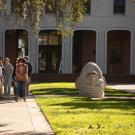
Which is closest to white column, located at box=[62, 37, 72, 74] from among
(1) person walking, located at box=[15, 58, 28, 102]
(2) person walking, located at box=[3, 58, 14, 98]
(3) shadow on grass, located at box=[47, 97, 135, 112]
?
(2) person walking, located at box=[3, 58, 14, 98]

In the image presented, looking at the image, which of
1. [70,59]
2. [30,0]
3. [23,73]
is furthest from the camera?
[70,59]

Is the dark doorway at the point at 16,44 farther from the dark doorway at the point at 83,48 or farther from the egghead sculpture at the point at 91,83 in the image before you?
the egghead sculpture at the point at 91,83

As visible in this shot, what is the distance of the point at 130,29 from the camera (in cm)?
4988

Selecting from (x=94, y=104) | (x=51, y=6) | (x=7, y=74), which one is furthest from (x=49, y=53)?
(x=51, y=6)

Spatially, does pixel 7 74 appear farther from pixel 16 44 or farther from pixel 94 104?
pixel 16 44

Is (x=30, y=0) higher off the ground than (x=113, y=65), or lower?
higher

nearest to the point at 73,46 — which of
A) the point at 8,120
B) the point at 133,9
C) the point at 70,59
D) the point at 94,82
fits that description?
the point at 70,59

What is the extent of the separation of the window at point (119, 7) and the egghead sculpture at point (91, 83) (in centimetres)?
2477

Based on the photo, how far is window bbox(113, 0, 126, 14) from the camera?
49984mm

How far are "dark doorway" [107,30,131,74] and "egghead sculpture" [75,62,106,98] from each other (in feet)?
84.5

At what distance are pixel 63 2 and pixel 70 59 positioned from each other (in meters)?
34.0

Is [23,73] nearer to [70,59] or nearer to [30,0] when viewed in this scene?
[30,0]

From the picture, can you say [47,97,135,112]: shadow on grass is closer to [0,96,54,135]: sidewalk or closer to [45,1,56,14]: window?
[0,96,54,135]: sidewalk

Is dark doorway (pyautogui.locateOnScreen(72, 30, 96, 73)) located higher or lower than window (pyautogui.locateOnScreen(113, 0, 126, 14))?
lower
